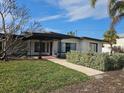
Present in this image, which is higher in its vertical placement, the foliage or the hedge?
the foliage

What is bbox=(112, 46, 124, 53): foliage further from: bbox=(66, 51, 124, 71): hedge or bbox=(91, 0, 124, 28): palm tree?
bbox=(91, 0, 124, 28): palm tree

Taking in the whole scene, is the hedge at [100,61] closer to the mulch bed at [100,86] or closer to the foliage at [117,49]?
the mulch bed at [100,86]

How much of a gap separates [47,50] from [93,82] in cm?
2141

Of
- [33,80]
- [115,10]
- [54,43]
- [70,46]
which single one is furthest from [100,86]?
[70,46]

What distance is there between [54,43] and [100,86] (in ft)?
A: 72.6

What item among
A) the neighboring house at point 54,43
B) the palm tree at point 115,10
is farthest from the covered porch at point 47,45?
the palm tree at point 115,10

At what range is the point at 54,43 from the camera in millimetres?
36812

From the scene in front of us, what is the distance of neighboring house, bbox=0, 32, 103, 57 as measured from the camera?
3403 cm

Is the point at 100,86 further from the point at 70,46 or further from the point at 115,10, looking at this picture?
the point at 70,46

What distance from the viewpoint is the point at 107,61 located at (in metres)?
21.9

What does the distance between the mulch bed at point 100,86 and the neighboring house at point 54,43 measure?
635 inches

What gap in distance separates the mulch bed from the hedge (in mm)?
4292

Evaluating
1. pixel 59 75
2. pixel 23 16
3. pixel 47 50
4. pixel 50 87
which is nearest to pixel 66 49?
pixel 47 50

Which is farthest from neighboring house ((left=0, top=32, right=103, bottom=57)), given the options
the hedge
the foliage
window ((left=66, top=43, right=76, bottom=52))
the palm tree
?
the palm tree
